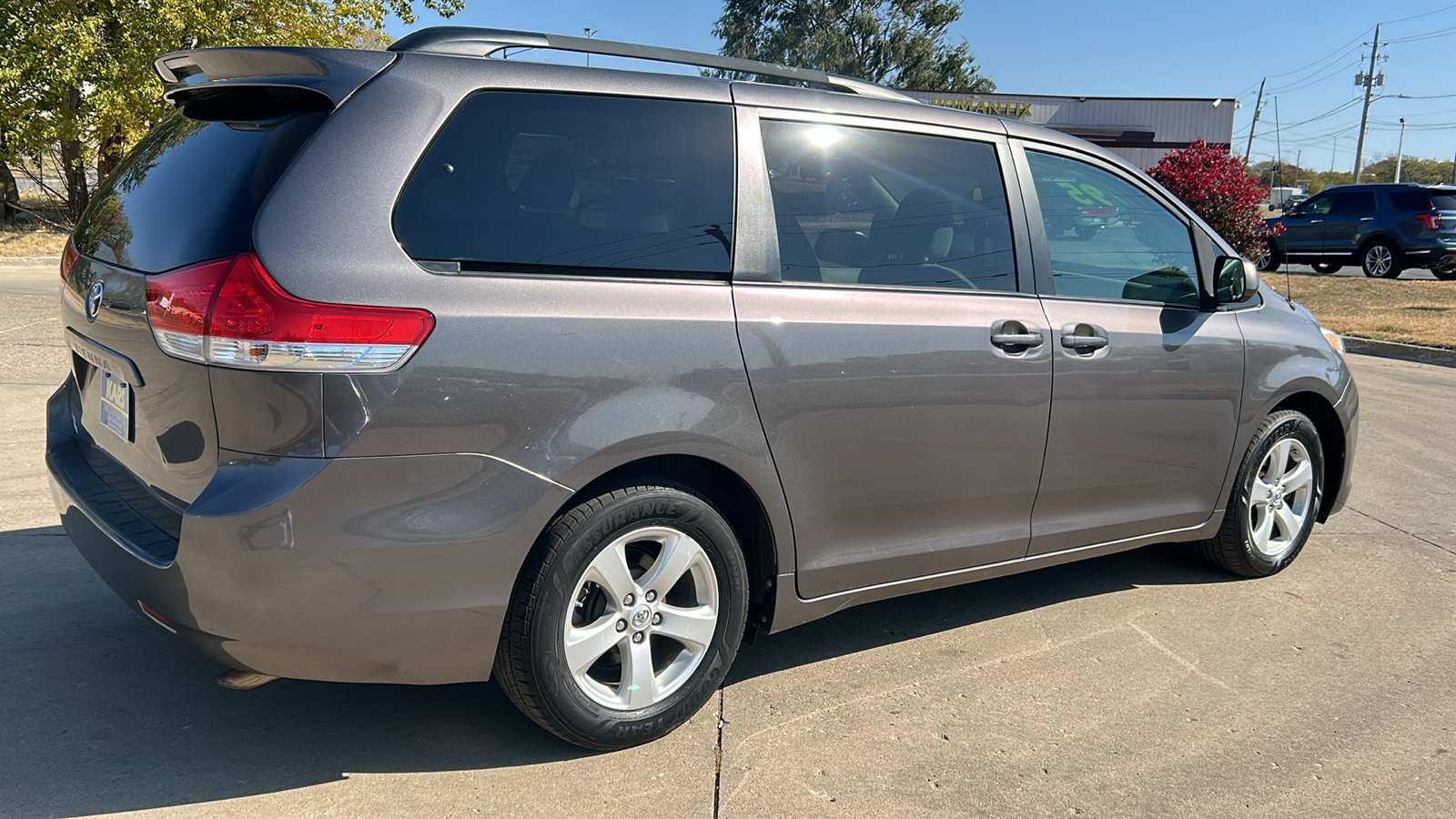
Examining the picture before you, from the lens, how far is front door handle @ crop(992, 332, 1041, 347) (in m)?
3.56

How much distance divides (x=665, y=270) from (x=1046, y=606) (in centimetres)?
231

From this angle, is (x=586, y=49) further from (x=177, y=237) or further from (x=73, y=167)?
(x=73, y=167)

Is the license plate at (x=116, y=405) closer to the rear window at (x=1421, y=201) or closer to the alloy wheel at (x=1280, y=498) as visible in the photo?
the alloy wheel at (x=1280, y=498)

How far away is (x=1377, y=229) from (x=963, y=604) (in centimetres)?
2097

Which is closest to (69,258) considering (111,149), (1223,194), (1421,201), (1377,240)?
(1223,194)

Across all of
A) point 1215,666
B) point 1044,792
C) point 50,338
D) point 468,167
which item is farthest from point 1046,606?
point 50,338

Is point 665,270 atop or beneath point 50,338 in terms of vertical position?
atop

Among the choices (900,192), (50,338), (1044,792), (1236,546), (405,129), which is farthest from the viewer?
(50,338)

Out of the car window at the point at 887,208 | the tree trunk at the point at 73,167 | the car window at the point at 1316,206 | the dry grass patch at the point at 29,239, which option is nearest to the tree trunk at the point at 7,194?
the dry grass patch at the point at 29,239

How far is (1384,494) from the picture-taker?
6195mm

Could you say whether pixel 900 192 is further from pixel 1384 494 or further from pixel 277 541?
pixel 1384 494

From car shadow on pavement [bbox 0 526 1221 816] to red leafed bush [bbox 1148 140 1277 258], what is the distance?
1346cm

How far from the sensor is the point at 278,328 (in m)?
2.46

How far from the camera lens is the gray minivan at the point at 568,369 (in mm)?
2521
